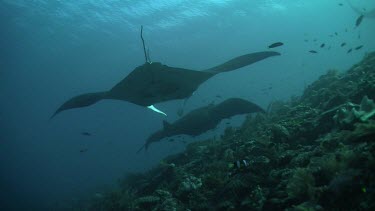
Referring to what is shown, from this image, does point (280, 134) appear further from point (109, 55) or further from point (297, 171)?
point (109, 55)

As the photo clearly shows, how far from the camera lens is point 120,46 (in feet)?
134

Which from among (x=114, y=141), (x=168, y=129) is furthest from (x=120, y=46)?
(x=114, y=141)

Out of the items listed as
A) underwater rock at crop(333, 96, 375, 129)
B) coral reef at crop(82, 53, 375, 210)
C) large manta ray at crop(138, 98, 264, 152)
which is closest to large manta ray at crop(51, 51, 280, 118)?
coral reef at crop(82, 53, 375, 210)

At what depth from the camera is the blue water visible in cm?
3188

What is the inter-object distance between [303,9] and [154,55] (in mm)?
23355

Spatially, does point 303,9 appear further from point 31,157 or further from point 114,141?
point 31,157

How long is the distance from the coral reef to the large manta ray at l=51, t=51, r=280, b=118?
2183 millimetres

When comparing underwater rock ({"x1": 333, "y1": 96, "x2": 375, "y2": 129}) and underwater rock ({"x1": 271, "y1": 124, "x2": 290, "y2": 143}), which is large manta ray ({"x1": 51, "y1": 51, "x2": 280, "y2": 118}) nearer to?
underwater rock ({"x1": 271, "y1": 124, "x2": 290, "y2": 143})

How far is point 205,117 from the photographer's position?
12195mm

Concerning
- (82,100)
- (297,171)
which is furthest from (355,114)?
(82,100)

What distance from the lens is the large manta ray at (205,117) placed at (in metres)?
11.5

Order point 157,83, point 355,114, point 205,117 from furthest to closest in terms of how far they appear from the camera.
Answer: point 205,117 → point 157,83 → point 355,114

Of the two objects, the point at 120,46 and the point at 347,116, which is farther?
the point at 120,46

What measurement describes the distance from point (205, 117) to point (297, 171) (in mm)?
7330
